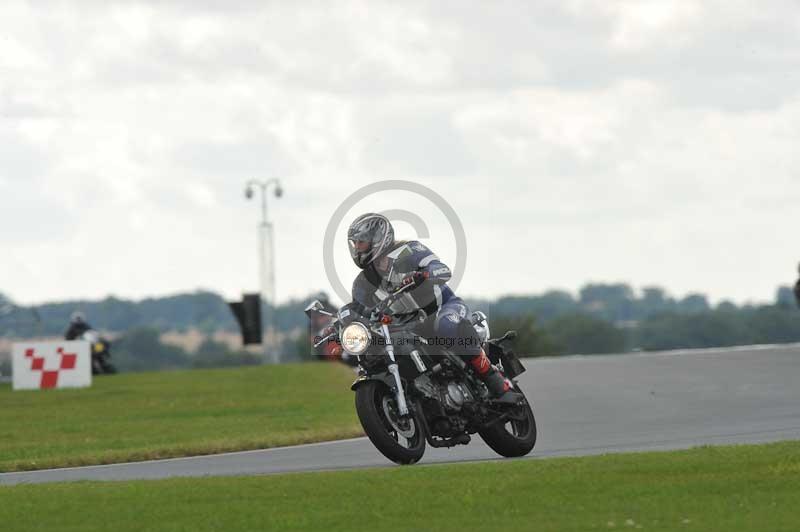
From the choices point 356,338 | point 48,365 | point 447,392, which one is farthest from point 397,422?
point 48,365

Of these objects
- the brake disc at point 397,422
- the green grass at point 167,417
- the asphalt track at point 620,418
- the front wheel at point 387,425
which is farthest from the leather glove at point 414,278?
the green grass at point 167,417

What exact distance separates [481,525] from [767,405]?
12.1 m

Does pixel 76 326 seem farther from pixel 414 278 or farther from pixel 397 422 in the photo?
pixel 414 278

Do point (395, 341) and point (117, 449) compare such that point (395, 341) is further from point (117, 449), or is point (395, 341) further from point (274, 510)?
point (117, 449)

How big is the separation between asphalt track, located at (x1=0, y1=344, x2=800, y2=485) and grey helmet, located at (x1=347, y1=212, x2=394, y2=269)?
2069 millimetres

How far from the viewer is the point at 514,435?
618 inches

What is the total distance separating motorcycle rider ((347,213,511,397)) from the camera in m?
14.6

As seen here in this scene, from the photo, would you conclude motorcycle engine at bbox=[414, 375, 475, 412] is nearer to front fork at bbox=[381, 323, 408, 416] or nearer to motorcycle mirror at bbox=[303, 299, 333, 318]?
front fork at bbox=[381, 323, 408, 416]

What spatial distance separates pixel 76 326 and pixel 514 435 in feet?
105

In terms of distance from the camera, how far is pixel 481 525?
10.6m

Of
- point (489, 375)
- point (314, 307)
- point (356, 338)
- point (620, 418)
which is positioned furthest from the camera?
point (620, 418)

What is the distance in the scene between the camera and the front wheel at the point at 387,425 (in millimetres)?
14234

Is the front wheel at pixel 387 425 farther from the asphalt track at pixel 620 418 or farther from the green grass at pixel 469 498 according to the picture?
the asphalt track at pixel 620 418

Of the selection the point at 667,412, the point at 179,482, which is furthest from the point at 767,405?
the point at 179,482
